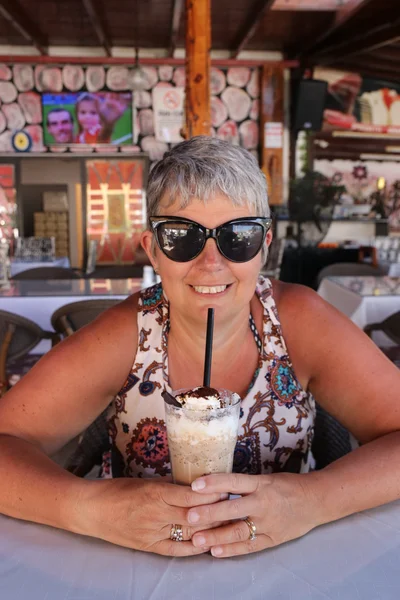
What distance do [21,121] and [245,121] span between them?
12.9 feet

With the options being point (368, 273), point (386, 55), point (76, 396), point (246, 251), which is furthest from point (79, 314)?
point (386, 55)

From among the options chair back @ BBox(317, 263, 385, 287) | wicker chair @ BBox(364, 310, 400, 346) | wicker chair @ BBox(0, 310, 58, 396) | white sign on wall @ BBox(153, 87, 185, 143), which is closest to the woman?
wicker chair @ BBox(0, 310, 58, 396)

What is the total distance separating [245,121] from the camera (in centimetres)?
996

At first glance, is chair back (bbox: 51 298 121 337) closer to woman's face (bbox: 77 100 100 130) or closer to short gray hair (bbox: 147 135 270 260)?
short gray hair (bbox: 147 135 270 260)

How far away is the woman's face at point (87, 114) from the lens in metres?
9.64

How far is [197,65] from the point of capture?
492 cm

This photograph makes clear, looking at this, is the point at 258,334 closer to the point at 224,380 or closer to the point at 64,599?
the point at 224,380

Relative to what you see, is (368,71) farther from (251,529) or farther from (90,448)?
(251,529)

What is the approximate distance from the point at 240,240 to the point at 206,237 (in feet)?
0.26

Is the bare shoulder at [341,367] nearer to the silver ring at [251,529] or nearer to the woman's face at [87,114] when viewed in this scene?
the silver ring at [251,529]

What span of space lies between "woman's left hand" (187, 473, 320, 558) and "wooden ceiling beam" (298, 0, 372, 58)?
7306 millimetres

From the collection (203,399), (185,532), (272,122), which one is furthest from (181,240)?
(272,122)

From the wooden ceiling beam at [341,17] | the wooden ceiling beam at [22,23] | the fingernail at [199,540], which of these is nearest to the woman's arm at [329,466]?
the fingernail at [199,540]

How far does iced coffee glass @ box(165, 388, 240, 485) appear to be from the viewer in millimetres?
1043
